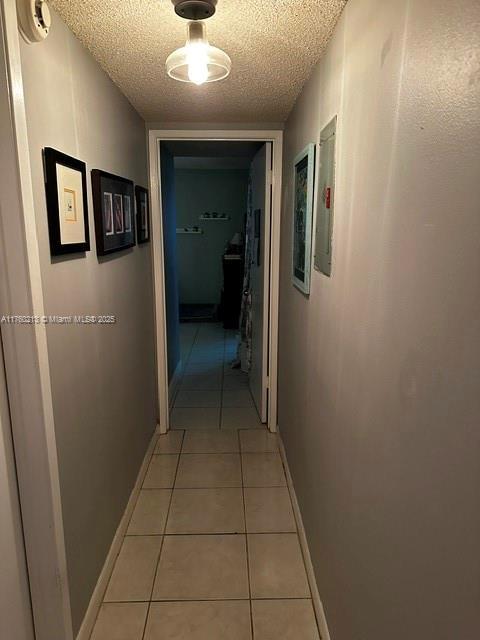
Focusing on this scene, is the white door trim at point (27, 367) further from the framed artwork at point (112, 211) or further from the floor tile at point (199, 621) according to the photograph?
the framed artwork at point (112, 211)

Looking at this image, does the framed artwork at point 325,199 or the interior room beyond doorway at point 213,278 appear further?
the interior room beyond doorway at point 213,278

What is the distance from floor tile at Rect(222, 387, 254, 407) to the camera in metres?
3.67

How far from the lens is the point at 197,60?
1372 mm

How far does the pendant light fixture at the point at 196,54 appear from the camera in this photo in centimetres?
126

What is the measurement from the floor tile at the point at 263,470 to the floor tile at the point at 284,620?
2.73ft

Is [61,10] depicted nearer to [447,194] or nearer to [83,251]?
[83,251]

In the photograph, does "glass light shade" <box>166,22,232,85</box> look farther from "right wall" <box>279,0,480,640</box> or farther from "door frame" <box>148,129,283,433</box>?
"door frame" <box>148,129,283,433</box>

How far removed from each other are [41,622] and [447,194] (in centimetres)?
169

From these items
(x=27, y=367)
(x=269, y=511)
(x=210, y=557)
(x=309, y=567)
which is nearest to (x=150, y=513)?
(x=210, y=557)

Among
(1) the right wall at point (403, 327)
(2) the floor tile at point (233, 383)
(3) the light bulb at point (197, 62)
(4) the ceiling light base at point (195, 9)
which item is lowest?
(2) the floor tile at point (233, 383)

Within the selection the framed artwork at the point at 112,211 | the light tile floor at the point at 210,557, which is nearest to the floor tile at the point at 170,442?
the light tile floor at the point at 210,557

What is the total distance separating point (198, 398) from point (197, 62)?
113 inches

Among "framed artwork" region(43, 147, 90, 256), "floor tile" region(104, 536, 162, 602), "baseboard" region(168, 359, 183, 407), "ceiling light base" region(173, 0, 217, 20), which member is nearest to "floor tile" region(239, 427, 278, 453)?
"baseboard" region(168, 359, 183, 407)

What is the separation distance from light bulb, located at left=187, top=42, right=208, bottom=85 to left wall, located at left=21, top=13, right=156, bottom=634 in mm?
421
